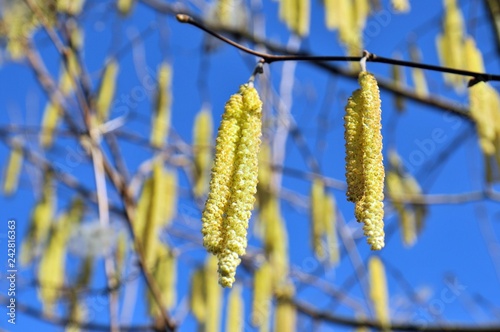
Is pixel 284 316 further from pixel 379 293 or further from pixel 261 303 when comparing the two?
pixel 379 293

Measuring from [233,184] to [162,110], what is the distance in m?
1.23

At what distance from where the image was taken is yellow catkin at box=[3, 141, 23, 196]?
199 cm

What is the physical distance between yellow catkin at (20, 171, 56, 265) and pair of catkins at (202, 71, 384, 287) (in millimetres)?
1445

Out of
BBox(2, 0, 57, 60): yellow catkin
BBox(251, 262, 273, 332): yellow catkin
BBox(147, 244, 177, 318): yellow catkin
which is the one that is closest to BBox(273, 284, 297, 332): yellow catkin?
BBox(251, 262, 273, 332): yellow catkin

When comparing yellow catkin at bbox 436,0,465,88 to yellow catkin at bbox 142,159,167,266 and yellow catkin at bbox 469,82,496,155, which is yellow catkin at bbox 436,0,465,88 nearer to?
yellow catkin at bbox 469,82,496,155

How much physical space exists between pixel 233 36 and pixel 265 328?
1.30 meters

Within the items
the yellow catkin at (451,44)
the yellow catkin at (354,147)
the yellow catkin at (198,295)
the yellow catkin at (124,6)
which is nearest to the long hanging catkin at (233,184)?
the yellow catkin at (354,147)

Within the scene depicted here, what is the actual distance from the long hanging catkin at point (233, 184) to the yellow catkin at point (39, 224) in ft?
4.75

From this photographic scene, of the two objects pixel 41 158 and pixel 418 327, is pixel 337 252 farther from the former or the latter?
pixel 41 158

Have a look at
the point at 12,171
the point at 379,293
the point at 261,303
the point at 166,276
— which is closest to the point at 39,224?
the point at 12,171

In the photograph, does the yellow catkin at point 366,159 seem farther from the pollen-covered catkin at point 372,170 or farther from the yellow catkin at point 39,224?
the yellow catkin at point 39,224

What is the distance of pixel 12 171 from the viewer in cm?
204

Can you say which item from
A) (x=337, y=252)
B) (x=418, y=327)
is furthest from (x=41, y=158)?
(x=418, y=327)

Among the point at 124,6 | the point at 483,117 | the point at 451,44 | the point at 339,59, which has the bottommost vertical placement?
the point at 339,59
